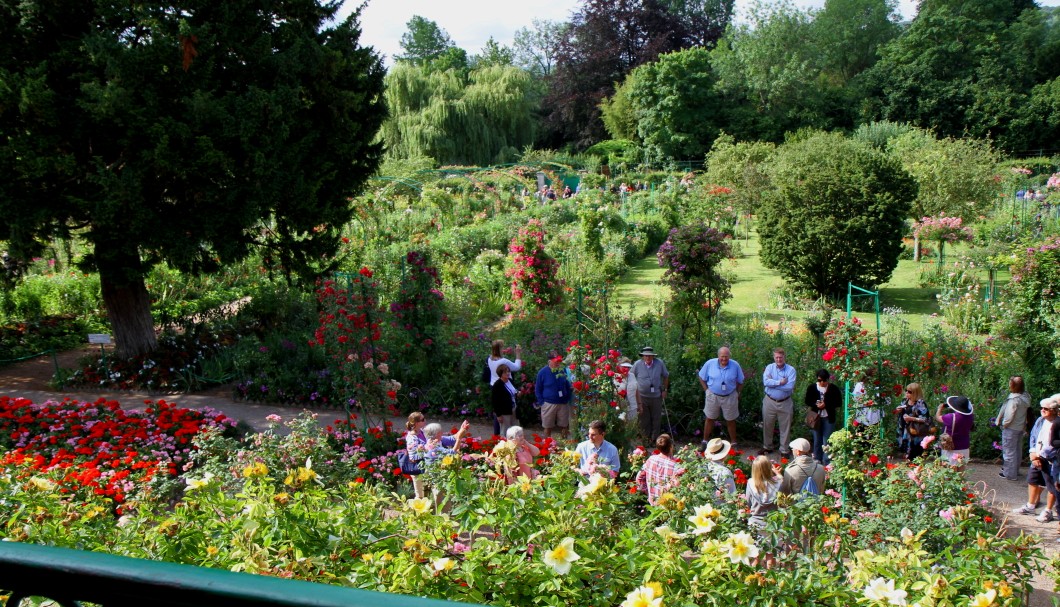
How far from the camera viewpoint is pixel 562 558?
2635 mm

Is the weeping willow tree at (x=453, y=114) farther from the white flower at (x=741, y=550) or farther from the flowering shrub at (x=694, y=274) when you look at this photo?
the white flower at (x=741, y=550)

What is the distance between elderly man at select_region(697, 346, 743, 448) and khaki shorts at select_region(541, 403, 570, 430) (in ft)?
4.86

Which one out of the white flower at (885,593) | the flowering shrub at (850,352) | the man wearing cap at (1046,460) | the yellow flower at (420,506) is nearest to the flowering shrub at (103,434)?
the yellow flower at (420,506)

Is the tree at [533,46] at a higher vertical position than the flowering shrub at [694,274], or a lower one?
higher

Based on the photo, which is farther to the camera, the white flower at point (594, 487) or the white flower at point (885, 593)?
the white flower at point (594, 487)

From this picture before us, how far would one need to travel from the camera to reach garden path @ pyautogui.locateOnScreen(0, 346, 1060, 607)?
21.4 ft

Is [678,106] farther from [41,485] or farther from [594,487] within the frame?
[41,485]

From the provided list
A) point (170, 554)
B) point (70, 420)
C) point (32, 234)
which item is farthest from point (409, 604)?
point (32, 234)

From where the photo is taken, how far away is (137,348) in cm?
1118

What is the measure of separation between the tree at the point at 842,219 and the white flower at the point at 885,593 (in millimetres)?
11114

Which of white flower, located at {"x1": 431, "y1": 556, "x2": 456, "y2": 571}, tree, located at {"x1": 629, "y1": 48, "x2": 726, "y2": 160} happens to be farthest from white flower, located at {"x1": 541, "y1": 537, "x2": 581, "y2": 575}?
tree, located at {"x1": 629, "y1": 48, "x2": 726, "y2": 160}

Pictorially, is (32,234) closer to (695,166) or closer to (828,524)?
(828,524)

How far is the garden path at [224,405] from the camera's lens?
257 inches

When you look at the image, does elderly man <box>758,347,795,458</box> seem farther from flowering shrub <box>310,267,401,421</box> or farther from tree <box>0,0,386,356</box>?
tree <box>0,0,386,356</box>
